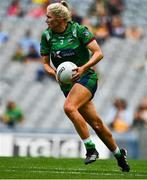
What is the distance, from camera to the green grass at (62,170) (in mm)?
10023

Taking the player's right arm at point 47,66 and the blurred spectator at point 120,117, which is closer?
the player's right arm at point 47,66

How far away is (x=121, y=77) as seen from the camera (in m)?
25.1

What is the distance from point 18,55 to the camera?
26.4m

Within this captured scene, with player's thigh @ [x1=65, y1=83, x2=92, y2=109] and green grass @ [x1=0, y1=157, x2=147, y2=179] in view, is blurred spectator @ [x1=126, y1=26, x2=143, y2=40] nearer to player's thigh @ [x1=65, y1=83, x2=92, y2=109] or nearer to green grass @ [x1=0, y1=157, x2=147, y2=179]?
green grass @ [x1=0, y1=157, x2=147, y2=179]

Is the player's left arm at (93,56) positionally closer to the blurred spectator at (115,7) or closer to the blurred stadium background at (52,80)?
the blurred stadium background at (52,80)

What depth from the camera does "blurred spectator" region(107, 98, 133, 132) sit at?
2162 cm

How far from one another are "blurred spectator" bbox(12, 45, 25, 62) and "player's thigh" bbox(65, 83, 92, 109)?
50.8ft

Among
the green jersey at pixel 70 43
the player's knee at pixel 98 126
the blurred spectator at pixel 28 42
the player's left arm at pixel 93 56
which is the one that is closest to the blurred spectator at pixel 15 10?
the blurred spectator at pixel 28 42

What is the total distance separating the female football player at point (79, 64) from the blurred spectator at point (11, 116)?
11039 mm

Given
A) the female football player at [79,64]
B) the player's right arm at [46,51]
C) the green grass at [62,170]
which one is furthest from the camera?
the player's right arm at [46,51]

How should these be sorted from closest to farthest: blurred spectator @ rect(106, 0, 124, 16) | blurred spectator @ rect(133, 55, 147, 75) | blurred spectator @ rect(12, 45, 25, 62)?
blurred spectator @ rect(133, 55, 147, 75), blurred spectator @ rect(12, 45, 25, 62), blurred spectator @ rect(106, 0, 124, 16)

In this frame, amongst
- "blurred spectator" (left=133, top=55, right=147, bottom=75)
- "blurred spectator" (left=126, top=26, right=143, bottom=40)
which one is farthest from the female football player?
"blurred spectator" (left=126, top=26, right=143, bottom=40)

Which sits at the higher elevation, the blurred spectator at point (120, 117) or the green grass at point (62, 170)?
the blurred spectator at point (120, 117)

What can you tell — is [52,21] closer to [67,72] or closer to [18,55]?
[67,72]
